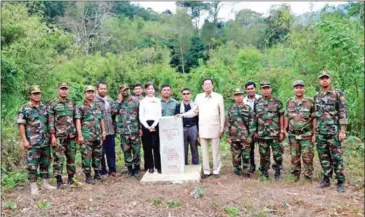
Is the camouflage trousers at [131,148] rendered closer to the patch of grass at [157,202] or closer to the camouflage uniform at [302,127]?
the patch of grass at [157,202]

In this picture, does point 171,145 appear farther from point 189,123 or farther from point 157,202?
point 157,202

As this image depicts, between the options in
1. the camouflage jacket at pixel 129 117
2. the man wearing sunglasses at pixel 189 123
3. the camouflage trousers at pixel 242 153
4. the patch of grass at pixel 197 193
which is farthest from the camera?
the man wearing sunglasses at pixel 189 123

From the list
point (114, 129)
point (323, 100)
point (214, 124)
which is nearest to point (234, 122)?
point (214, 124)

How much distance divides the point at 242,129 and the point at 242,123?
0.30ft

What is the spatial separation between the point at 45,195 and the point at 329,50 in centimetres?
627

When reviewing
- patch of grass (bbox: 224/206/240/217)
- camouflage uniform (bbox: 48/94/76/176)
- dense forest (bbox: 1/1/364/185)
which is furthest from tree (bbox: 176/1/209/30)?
patch of grass (bbox: 224/206/240/217)

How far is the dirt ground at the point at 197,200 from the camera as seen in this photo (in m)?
4.80

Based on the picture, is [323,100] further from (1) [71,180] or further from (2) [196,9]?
(2) [196,9]

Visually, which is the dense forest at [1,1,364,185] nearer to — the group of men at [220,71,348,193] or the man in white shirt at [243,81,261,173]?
the group of men at [220,71,348,193]

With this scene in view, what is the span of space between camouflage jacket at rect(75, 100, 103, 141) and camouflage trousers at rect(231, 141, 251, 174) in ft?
6.71

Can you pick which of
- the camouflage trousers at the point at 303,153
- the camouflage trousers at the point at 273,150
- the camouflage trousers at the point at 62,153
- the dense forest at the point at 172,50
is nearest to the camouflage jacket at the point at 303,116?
the camouflage trousers at the point at 303,153

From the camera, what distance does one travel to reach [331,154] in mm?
5457

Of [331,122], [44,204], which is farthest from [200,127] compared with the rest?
[44,204]

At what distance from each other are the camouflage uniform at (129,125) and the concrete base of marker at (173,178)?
0.45 meters
